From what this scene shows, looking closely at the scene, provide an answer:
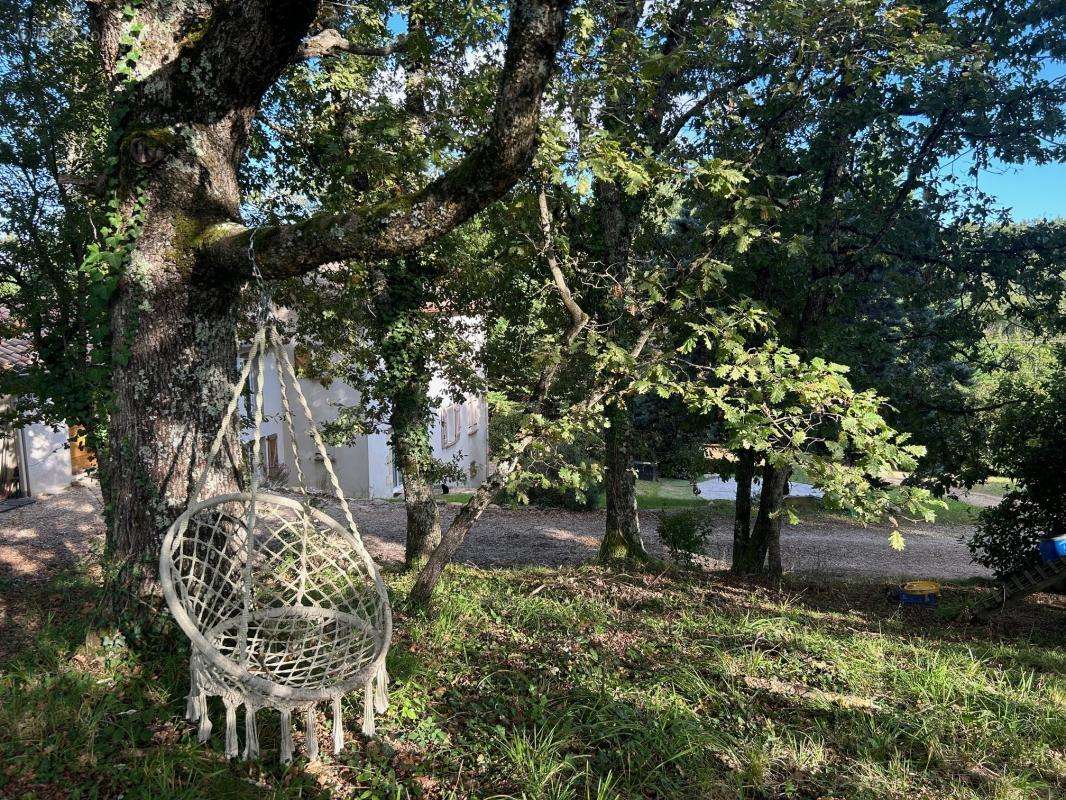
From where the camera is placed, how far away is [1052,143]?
7766 millimetres

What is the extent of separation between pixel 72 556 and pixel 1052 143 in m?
14.1

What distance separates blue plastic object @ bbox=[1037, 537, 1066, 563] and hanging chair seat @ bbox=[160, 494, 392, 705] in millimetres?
7549

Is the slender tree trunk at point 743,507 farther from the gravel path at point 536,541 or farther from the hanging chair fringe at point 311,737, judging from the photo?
the hanging chair fringe at point 311,737

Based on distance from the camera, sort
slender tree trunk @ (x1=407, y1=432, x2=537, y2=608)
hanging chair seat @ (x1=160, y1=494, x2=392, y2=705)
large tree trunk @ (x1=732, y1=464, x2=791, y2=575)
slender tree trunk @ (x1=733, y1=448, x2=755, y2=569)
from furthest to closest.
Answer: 1. slender tree trunk @ (x1=733, y1=448, x2=755, y2=569)
2. large tree trunk @ (x1=732, y1=464, x2=791, y2=575)
3. slender tree trunk @ (x1=407, y1=432, x2=537, y2=608)
4. hanging chair seat @ (x1=160, y1=494, x2=392, y2=705)

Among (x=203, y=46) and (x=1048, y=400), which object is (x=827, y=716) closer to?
(x=203, y=46)

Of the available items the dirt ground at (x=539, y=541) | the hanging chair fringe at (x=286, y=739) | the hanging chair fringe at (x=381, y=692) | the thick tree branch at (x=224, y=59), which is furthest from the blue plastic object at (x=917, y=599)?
the thick tree branch at (x=224, y=59)

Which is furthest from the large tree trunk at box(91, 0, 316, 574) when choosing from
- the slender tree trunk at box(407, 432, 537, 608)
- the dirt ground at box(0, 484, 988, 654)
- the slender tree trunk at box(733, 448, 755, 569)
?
the slender tree trunk at box(733, 448, 755, 569)

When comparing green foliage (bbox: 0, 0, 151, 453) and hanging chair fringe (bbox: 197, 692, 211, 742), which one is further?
green foliage (bbox: 0, 0, 151, 453)

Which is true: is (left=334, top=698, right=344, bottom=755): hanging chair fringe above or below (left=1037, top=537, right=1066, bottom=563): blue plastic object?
above

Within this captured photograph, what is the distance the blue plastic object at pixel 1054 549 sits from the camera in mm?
6957

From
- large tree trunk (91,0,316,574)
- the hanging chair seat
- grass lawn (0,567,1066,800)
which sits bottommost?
grass lawn (0,567,1066,800)

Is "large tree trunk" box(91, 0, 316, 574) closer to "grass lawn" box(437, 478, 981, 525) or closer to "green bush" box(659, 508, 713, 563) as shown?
"green bush" box(659, 508, 713, 563)

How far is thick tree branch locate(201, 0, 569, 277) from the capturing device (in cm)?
319

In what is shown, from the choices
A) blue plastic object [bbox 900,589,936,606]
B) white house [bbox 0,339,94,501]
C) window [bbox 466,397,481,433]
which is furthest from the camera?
window [bbox 466,397,481,433]
